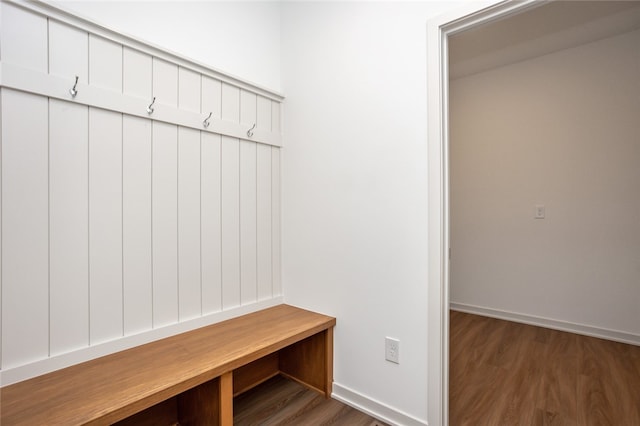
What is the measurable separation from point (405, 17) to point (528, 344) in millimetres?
2590

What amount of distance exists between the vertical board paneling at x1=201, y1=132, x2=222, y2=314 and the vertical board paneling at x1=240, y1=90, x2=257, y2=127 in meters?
0.23

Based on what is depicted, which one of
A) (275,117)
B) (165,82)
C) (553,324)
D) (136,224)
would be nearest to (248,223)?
(136,224)

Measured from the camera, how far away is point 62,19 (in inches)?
50.1

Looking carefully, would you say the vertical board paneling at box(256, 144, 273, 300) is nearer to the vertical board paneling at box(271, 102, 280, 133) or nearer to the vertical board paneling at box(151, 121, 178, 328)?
the vertical board paneling at box(271, 102, 280, 133)

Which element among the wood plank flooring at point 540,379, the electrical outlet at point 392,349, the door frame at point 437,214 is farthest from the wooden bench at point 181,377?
the wood plank flooring at point 540,379

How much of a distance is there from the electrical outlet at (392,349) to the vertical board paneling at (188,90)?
1587 mm

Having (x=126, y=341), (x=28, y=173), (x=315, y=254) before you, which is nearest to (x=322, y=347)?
(x=315, y=254)

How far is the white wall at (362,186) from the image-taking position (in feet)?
5.12

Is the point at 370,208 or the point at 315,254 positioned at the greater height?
the point at 370,208

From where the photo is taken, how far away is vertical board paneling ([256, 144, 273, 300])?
6.66ft

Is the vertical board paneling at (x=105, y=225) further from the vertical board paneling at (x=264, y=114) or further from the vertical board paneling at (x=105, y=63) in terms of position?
the vertical board paneling at (x=264, y=114)

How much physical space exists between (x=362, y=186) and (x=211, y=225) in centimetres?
87

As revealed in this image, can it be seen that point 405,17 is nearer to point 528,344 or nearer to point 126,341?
point 126,341

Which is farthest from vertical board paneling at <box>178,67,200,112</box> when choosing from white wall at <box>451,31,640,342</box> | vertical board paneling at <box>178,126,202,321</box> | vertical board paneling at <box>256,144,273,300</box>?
white wall at <box>451,31,640,342</box>
